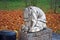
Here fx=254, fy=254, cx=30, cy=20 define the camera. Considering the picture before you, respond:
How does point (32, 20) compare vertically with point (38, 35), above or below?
above

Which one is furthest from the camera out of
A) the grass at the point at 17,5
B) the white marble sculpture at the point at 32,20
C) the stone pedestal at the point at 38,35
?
the grass at the point at 17,5

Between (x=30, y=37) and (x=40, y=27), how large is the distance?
53 centimetres

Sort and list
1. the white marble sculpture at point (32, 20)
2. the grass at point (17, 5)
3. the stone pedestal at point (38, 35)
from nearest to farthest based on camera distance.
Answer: the stone pedestal at point (38, 35), the white marble sculpture at point (32, 20), the grass at point (17, 5)

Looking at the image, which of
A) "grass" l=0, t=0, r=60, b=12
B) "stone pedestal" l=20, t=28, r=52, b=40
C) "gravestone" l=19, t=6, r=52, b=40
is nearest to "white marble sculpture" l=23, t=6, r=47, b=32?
"gravestone" l=19, t=6, r=52, b=40

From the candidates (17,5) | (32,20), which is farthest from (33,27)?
(17,5)

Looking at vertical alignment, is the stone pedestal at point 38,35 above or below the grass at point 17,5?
below

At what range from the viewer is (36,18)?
8141 mm

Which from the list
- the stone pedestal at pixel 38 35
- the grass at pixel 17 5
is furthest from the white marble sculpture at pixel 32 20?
the grass at pixel 17 5

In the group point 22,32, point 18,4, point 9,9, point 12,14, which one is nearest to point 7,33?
point 22,32

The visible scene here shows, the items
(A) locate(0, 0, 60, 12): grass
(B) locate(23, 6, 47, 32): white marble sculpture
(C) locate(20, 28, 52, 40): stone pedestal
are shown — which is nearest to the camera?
(C) locate(20, 28, 52, 40): stone pedestal

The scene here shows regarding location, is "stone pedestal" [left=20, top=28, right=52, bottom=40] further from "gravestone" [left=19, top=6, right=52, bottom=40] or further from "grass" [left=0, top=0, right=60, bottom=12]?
"grass" [left=0, top=0, right=60, bottom=12]

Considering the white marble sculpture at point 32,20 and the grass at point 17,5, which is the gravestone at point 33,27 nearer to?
the white marble sculpture at point 32,20

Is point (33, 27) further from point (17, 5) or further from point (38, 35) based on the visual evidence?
point (17, 5)

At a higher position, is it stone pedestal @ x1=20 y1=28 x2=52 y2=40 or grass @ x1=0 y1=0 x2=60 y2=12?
grass @ x1=0 y1=0 x2=60 y2=12
